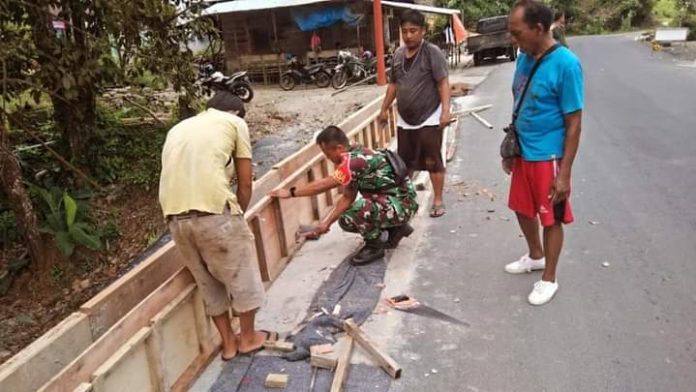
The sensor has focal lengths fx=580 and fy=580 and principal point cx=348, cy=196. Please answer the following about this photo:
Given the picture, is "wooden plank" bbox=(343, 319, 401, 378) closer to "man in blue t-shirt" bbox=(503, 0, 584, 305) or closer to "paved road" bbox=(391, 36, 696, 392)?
"paved road" bbox=(391, 36, 696, 392)

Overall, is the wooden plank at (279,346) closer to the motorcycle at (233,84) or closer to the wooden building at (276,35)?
the motorcycle at (233,84)

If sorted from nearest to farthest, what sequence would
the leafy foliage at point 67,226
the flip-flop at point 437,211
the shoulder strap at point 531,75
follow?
the shoulder strap at point 531,75 → the flip-flop at point 437,211 → the leafy foliage at point 67,226

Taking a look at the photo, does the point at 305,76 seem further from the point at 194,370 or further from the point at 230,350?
the point at 194,370

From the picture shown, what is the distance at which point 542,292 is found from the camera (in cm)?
346

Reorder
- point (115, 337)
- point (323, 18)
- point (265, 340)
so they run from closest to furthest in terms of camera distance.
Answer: point (115, 337), point (265, 340), point (323, 18)

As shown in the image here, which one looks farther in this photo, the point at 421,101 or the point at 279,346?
the point at 421,101

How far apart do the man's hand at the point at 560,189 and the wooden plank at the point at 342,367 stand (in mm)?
1339

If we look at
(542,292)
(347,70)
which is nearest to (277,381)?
(542,292)

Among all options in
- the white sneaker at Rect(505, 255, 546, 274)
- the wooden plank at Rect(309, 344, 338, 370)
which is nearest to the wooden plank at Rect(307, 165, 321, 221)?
the white sneaker at Rect(505, 255, 546, 274)

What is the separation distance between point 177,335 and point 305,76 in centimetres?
1377

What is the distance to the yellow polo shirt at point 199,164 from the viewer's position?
276 cm

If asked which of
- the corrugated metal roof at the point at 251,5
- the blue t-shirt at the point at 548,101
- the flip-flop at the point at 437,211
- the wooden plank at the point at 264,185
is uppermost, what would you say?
the corrugated metal roof at the point at 251,5

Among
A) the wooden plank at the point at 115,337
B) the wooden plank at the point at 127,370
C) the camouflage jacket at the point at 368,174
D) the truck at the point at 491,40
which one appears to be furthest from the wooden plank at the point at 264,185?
the truck at the point at 491,40

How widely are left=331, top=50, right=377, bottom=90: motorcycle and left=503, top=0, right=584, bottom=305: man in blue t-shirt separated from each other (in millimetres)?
12116
